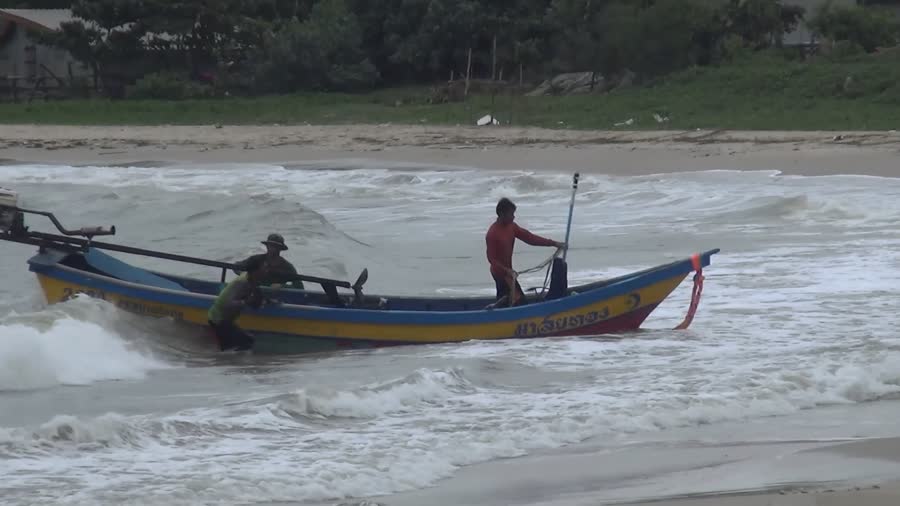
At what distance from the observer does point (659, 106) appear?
96.4 ft

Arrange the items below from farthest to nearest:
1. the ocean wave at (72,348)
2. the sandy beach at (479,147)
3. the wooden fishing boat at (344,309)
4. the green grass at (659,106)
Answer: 1. the green grass at (659,106)
2. the sandy beach at (479,147)
3. the wooden fishing boat at (344,309)
4. the ocean wave at (72,348)

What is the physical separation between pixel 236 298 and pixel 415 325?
4.61 feet

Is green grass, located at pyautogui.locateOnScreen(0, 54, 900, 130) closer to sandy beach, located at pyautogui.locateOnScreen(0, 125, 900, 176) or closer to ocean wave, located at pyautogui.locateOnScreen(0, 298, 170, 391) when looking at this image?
sandy beach, located at pyautogui.locateOnScreen(0, 125, 900, 176)

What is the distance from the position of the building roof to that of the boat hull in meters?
34.9

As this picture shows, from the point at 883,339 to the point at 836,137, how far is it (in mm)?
13178

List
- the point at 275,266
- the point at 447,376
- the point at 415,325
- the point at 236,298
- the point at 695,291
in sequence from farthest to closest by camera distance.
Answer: the point at 695,291 < the point at 275,266 < the point at 415,325 < the point at 236,298 < the point at 447,376

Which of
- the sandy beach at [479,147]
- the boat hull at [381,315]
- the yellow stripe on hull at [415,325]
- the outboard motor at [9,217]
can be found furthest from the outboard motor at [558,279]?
the sandy beach at [479,147]

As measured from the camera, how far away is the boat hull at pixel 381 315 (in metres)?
11.1

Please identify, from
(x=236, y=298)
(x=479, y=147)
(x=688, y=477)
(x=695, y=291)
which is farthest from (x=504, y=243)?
(x=479, y=147)

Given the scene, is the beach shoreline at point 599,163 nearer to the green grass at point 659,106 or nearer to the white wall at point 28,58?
the green grass at point 659,106

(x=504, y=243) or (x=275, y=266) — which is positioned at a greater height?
(x=504, y=243)

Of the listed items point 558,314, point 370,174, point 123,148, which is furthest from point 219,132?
point 558,314

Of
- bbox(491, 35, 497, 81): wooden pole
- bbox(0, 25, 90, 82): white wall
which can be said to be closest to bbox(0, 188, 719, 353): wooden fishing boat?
bbox(491, 35, 497, 81): wooden pole

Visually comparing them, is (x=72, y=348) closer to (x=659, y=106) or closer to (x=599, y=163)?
(x=599, y=163)
